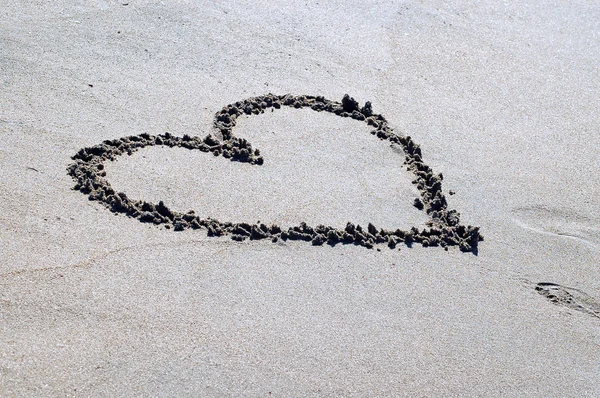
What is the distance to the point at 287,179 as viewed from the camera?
16.9 ft

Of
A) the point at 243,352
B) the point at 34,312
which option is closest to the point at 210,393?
the point at 243,352

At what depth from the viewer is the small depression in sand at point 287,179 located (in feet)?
15.7

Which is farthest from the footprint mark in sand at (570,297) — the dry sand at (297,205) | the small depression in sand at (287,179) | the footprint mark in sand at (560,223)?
the small depression in sand at (287,179)

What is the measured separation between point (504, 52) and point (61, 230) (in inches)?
177

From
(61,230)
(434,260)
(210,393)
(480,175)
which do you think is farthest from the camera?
(480,175)

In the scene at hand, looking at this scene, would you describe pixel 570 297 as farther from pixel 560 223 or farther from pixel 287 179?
pixel 287 179

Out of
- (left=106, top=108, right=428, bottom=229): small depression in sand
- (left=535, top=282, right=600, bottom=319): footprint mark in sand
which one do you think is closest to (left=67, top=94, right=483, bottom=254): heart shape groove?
(left=106, top=108, right=428, bottom=229): small depression in sand

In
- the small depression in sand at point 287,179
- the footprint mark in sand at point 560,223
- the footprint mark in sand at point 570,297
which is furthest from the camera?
the footprint mark in sand at point 560,223

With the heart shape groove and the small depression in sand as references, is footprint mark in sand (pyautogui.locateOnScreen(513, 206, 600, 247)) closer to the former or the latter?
the heart shape groove

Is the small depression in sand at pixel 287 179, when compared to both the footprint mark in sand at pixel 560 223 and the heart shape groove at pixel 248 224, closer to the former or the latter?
the heart shape groove at pixel 248 224

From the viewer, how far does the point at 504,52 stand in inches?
289

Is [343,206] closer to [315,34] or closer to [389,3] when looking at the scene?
[315,34]

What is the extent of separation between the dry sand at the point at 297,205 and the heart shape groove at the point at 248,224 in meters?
0.07

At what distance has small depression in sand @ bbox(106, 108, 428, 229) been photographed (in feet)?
15.7
